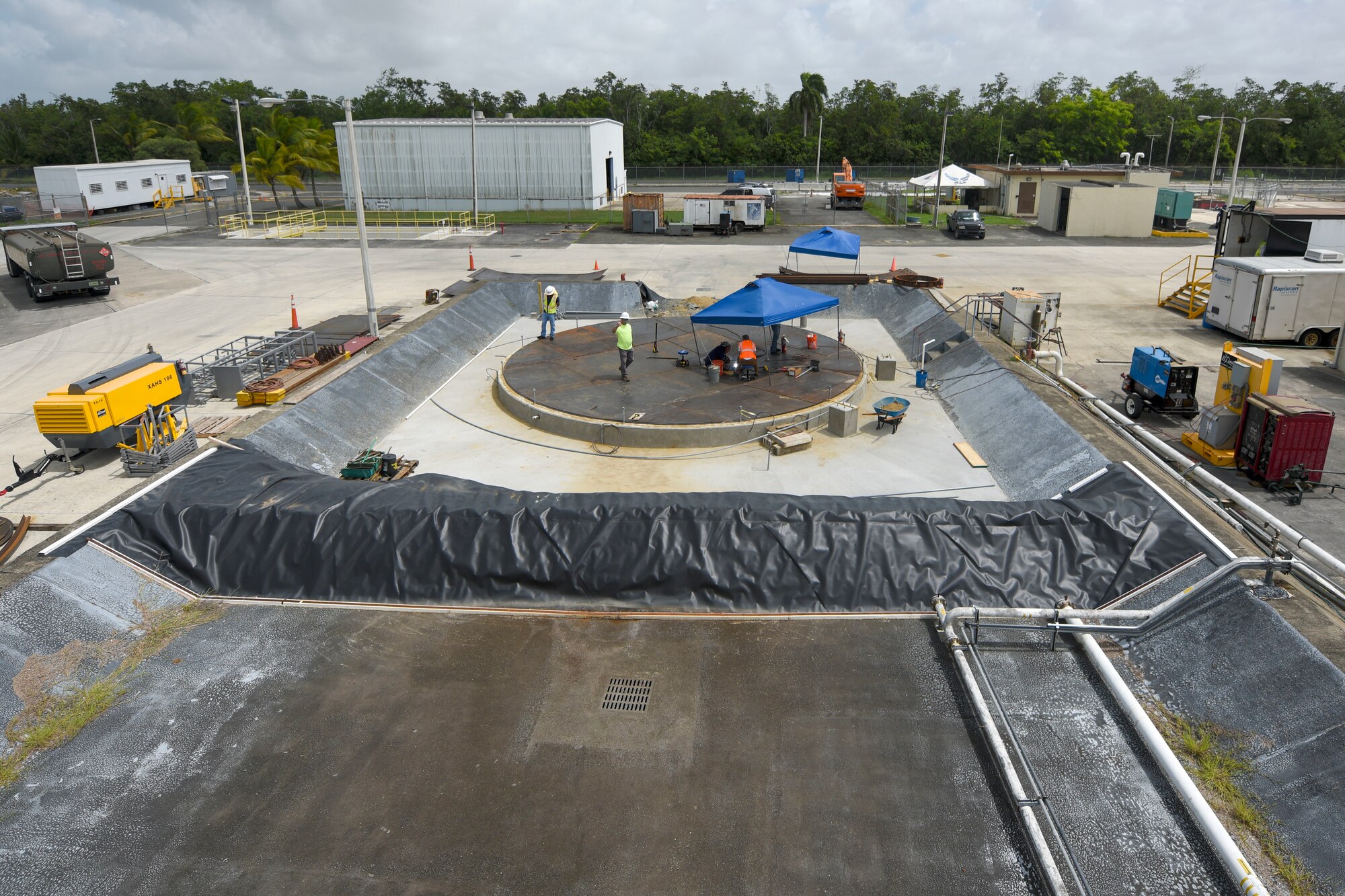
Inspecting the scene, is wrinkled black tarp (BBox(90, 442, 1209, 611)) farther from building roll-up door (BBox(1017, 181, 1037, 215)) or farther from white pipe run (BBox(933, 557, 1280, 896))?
building roll-up door (BBox(1017, 181, 1037, 215))

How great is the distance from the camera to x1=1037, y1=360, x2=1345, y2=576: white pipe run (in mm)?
10616

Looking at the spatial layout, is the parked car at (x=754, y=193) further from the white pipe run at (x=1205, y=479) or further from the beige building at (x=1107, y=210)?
the white pipe run at (x=1205, y=479)

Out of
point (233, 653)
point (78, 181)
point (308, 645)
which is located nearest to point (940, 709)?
point (308, 645)

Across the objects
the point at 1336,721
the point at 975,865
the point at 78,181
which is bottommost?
the point at 975,865

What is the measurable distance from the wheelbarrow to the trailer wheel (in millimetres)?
5059

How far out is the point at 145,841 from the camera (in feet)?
25.6

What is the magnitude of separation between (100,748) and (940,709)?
29.8 ft

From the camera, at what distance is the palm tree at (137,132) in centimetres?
8362

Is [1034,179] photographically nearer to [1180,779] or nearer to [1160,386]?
[1160,386]

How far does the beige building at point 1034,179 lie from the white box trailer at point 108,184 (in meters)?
60.5

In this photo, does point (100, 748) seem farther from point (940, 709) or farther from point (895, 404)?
point (895, 404)

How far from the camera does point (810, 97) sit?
96.3 meters

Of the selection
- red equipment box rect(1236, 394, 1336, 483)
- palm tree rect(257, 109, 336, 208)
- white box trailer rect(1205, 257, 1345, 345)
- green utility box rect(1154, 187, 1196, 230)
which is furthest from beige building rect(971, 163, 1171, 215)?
palm tree rect(257, 109, 336, 208)

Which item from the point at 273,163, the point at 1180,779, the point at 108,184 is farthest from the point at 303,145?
the point at 1180,779
